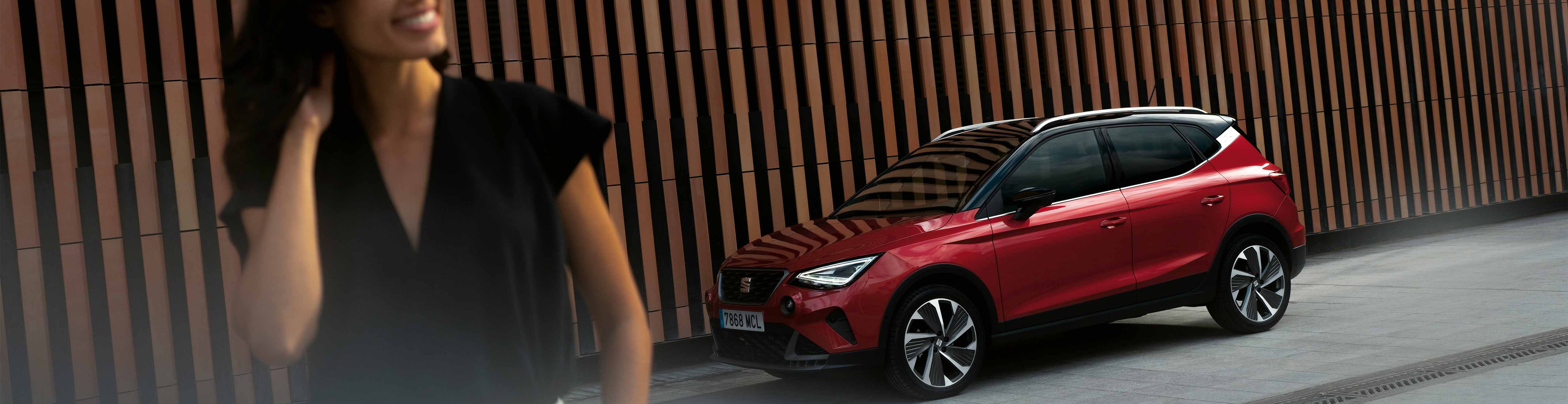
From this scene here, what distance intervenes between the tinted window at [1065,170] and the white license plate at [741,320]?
5.23 ft

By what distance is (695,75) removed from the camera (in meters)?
9.85

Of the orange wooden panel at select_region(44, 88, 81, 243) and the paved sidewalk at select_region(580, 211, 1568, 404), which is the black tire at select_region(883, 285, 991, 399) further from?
the orange wooden panel at select_region(44, 88, 81, 243)

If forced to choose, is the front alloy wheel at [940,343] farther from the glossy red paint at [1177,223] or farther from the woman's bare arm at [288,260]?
the woman's bare arm at [288,260]

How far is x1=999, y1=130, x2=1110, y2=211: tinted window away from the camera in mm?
7023

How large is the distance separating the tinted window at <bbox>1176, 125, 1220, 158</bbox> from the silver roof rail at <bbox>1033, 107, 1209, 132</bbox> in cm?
15

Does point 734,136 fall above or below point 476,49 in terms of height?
below

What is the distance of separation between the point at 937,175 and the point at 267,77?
254 inches

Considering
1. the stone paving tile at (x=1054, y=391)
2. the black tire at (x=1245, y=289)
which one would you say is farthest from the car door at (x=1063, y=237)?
the black tire at (x=1245, y=289)

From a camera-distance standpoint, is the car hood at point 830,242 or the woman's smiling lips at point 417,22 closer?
the woman's smiling lips at point 417,22

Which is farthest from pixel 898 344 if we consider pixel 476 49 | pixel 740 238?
pixel 476 49

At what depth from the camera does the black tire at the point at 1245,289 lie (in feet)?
25.1

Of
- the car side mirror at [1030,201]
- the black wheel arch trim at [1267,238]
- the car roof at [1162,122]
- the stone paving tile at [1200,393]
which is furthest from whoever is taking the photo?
the black wheel arch trim at [1267,238]

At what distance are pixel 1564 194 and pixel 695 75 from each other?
1275cm

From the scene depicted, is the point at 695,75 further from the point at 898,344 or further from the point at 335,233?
the point at 335,233
